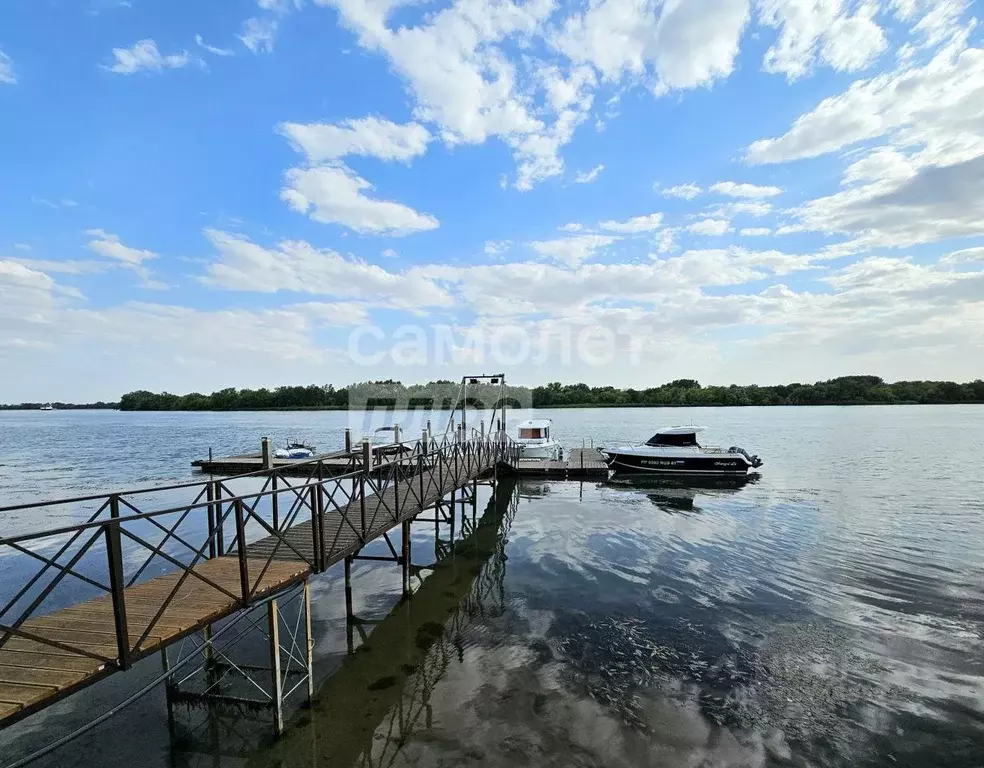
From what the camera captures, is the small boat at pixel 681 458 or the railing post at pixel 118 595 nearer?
the railing post at pixel 118 595

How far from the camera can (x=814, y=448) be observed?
145 ft

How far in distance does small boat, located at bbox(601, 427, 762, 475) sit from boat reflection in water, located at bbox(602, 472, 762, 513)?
46 cm

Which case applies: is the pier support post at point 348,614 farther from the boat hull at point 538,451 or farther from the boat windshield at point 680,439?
the boat windshield at point 680,439

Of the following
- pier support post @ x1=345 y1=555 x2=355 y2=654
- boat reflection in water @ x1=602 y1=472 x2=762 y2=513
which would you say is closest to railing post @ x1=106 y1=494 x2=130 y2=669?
pier support post @ x1=345 y1=555 x2=355 y2=654

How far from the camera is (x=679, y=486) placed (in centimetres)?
2839

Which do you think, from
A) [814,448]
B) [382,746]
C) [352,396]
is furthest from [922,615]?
[352,396]

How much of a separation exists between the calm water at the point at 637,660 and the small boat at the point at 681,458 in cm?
1162

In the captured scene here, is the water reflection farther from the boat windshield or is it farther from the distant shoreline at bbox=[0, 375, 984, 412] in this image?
the distant shoreline at bbox=[0, 375, 984, 412]

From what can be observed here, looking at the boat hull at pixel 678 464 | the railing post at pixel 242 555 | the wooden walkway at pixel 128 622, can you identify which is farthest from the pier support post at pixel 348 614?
the boat hull at pixel 678 464

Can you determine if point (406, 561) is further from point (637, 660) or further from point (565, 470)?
point (565, 470)

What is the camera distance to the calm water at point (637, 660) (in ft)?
22.1

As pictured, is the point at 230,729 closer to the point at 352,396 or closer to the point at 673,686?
the point at 673,686

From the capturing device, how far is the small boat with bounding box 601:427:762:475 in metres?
30.5

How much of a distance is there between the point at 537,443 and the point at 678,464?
30.5ft
